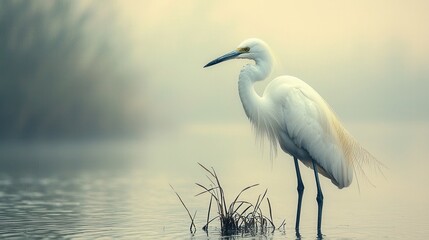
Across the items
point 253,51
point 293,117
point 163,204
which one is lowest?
point 163,204

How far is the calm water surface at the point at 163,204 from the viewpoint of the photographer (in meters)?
9.88

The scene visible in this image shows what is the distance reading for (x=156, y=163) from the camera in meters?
25.3

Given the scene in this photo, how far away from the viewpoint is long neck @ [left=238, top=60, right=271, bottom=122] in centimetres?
989

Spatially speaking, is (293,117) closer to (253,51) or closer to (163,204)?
(253,51)

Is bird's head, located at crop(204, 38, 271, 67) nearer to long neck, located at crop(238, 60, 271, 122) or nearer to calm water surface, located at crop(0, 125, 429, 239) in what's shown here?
long neck, located at crop(238, 60, 271, 122)

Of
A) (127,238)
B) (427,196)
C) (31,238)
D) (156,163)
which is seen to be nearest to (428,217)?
(427,196)

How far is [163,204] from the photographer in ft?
42.7

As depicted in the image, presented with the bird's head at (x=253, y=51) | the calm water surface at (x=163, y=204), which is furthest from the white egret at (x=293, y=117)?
the calm water surface at (x=163, y=204)

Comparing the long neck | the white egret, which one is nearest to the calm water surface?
the white egret

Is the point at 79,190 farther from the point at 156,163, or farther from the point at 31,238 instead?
the point at 156,163

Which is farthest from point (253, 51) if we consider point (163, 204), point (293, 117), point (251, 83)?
point (163, 204)

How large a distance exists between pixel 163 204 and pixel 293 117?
12.2ft

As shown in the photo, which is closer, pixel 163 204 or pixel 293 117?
pixel 293 117

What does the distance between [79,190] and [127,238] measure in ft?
22.4
